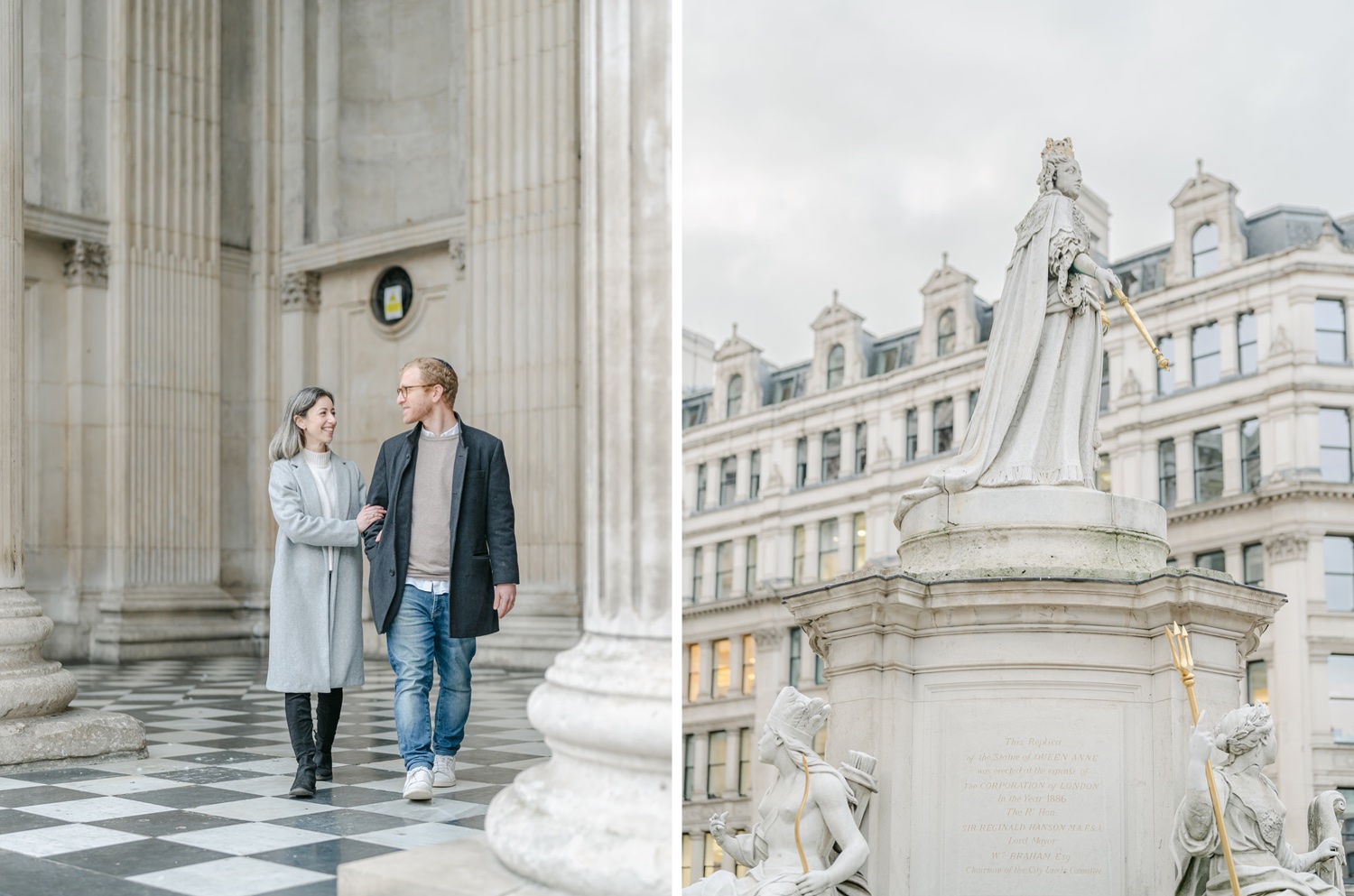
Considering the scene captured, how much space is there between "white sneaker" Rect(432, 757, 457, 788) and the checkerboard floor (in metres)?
0.05

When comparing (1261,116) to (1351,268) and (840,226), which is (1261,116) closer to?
(1351,268)

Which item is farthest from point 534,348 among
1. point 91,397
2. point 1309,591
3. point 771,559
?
point 771,559

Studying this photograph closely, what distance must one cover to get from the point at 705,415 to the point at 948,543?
3530 centimetres

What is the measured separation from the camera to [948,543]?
790 centimetres

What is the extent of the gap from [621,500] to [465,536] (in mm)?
2179

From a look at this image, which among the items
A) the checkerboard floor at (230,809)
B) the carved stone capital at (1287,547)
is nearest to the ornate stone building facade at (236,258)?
the checkerboard floor at (230,809)

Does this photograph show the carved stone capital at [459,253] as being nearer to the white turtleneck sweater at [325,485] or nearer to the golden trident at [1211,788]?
the white turtleneck sweater at [325,485]

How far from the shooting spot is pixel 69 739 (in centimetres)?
702

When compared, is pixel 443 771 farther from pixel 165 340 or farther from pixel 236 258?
pixel 236 258

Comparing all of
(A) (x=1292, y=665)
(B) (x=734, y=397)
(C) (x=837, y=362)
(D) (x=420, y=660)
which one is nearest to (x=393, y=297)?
(D) (x=420, y=660)

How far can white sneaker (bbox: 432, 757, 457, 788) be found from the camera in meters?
6.02

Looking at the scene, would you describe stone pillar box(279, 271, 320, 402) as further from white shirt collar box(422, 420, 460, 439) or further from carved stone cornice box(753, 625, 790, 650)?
carved stone cornice box(753, 625, 790, 650)

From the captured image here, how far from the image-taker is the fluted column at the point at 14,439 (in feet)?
24.2

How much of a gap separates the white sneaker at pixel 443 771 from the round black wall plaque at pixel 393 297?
31.0 feet
